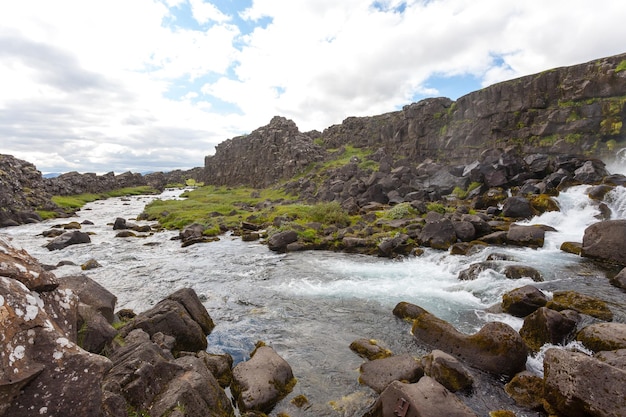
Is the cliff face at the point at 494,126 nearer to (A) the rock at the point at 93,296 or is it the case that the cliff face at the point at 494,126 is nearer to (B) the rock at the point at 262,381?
(B) the rock at the point at 262,381

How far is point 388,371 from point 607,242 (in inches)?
770

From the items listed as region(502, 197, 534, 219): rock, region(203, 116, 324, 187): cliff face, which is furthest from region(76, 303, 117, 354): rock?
region(203, 116, 324, 187): cliff face

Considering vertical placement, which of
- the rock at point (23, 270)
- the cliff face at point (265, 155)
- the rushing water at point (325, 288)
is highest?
the cliff face at point (265, 155)

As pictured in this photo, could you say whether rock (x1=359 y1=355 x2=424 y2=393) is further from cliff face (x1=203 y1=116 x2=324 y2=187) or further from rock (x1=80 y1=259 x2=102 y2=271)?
cliff face (x1=203 y1=116 x2=324 y2=187)

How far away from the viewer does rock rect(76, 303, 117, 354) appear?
31.7ft

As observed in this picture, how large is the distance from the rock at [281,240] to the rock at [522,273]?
19.1 metres

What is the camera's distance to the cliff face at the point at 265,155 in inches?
3666

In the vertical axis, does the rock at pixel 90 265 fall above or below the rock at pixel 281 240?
below

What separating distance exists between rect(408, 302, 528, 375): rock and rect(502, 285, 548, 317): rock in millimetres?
4047

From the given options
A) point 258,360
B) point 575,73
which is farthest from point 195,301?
point 575,73

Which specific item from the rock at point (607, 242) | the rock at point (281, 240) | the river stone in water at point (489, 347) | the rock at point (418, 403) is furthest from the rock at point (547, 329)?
the rock at point (281, 240)

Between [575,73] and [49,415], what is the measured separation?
68255 mm

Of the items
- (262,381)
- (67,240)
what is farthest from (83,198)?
(262,381)

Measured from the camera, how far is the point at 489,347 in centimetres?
1230
